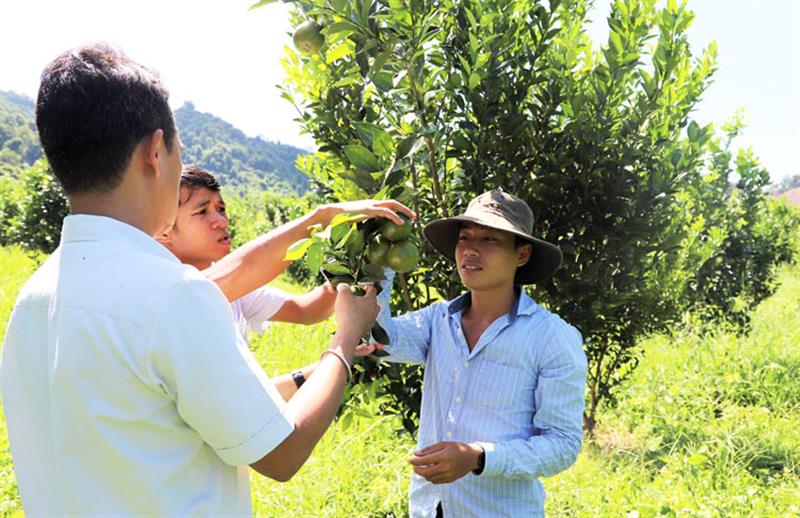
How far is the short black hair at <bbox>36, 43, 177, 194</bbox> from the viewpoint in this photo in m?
0.91

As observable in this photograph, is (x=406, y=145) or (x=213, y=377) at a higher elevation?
(x=406, y=145)

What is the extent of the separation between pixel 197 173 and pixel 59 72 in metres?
1.12

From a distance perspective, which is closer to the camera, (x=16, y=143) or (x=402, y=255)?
(x=402, y=255)

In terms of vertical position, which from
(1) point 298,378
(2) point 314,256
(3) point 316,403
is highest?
(2) point 314,256

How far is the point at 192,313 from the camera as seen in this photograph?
34.9 inches

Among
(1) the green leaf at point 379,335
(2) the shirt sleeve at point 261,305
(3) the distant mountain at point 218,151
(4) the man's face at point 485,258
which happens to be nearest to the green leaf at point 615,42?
(4) the man's face at point 485,258

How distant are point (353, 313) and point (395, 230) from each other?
24cm

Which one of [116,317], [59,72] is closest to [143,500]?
[116,317]

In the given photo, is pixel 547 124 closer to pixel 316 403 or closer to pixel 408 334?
pixel 408 334

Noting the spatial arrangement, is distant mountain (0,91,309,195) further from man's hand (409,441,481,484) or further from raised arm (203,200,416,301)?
man's hand (409,441,481,484)

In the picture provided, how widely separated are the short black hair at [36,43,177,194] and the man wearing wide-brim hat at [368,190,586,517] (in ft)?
2.90

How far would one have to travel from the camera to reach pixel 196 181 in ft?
6.55

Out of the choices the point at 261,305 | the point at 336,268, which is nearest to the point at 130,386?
the point at 336,268

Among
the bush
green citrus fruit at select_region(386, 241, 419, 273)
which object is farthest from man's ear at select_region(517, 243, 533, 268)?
the bush
